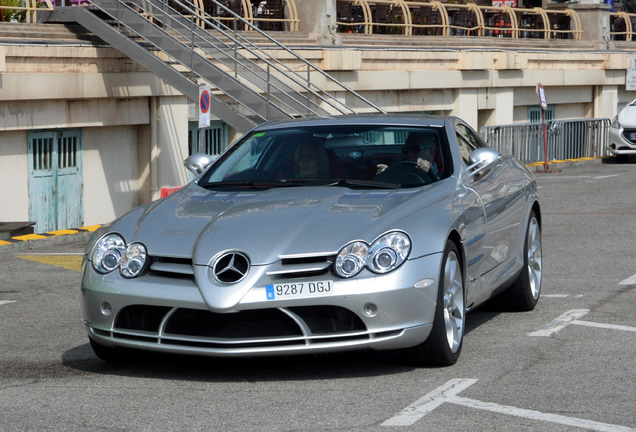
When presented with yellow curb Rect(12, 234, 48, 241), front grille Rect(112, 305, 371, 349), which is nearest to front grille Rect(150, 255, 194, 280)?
front grille Rect(112, 305, 371, 349)

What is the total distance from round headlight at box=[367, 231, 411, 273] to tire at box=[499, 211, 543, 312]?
240 cm

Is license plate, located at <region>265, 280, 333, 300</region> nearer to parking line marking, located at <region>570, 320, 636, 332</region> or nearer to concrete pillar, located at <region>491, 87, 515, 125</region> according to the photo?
parking line marking, located at <region>570, 320, 636, 332</region>

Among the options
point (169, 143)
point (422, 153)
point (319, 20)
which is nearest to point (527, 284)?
point (422, 153)

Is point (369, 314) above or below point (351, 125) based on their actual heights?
below

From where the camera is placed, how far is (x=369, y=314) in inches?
241

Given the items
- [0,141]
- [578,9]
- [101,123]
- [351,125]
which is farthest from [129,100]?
[578,9]

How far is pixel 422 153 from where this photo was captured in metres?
7.53

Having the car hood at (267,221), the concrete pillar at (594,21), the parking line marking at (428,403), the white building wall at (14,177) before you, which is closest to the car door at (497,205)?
the car hood at (267,221)

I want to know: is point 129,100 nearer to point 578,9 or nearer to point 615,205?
point 615,205

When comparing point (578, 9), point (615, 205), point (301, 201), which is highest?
point (578, 9)

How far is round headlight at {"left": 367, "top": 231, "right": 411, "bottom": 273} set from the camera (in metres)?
6.15

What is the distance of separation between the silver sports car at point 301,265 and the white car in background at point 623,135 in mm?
22148

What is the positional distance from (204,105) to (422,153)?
31.1 ft

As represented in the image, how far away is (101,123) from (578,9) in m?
22.3
